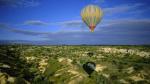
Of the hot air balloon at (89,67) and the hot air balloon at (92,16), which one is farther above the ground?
the hot air balloon at (92,16)

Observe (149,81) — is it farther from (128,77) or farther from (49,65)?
(49,65)

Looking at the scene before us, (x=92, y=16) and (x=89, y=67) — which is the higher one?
(x=92, y=16)

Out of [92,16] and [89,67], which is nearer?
[92,16]

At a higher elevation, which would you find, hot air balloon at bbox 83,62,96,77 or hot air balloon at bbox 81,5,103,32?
hot air balloon at bbox 81,5,103,32

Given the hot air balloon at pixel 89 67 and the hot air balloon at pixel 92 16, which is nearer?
the hot air balloon at pixel 92 16

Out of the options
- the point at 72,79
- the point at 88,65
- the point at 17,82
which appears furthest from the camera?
the point at 88,65

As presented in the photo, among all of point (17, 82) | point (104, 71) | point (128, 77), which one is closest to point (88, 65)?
point (104, 71)

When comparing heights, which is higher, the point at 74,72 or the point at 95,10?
the point at 95,10

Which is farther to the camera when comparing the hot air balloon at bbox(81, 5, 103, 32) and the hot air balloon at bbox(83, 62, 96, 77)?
the hot air balloon at bbox(83, 62, 96, 77)
